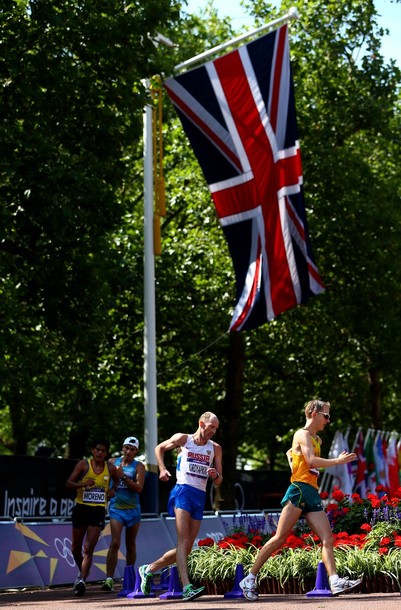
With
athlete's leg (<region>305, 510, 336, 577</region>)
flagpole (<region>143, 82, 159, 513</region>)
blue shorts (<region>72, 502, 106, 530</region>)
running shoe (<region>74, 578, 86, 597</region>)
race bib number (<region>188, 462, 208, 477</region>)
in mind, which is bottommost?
running shoe (<region>74, 578, 86, 597</region>)

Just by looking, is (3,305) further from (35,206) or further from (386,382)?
(386,382)

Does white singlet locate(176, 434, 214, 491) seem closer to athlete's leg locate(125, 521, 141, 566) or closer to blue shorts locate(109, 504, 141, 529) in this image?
blue shorts locate(109, 504, 141, 529)

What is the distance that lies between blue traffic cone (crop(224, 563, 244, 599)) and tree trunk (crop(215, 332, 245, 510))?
17662 millimetres

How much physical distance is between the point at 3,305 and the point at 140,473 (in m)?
7.79

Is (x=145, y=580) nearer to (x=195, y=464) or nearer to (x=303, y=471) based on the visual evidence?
(x=195, y=464)

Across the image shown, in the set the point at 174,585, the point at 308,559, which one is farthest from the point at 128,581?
the point at 308,559

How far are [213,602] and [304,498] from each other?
1323mm

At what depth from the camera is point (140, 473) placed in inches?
599

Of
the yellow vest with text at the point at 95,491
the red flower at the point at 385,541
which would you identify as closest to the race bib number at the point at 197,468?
the red flower at the point at 385,541

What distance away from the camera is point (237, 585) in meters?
12.6

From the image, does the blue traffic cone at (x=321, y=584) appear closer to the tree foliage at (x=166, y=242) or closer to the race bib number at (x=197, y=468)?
the race bib number at (x=197, y=468)

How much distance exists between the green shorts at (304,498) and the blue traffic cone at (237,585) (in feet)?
3.55

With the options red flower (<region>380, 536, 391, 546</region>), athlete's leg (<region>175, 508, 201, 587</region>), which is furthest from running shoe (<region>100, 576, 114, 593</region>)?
red flower (<region>380, 536, 391, 546</region>)

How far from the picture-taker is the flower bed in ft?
41.7
